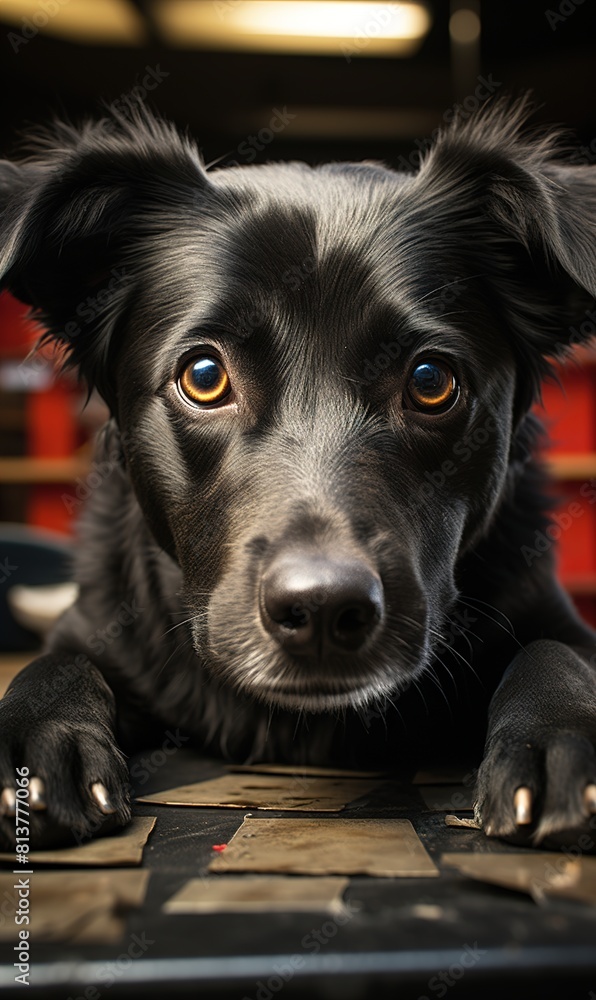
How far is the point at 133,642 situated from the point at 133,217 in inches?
34.2

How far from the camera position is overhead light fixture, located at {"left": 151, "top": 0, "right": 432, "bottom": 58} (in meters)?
6.29

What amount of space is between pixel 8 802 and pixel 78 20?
22.6 feet

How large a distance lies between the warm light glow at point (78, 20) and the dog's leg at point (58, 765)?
621cm

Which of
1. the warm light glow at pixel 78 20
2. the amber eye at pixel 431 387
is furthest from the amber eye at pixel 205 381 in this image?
the warm light glow at pixel 78 20

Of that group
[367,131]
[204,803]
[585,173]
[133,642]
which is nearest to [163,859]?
[204,803]

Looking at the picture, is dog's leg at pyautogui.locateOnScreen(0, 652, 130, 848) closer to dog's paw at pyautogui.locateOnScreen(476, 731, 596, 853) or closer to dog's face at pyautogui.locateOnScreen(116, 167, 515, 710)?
dog's face at pyautogui.locateOnScreen(116, 167, 515, 710)

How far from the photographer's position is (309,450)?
1431 mm

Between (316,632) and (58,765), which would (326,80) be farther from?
(58,765)

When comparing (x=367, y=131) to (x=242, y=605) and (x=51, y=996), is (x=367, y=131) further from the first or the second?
(x=51, y=996)

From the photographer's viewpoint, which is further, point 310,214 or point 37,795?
point 310,214

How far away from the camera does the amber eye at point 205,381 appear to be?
1.55 meters

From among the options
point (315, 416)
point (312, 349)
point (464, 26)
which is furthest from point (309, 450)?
point (464, 26)

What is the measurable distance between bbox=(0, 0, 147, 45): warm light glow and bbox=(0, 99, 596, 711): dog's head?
17.3 ft

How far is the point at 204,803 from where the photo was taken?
4.49 feet
